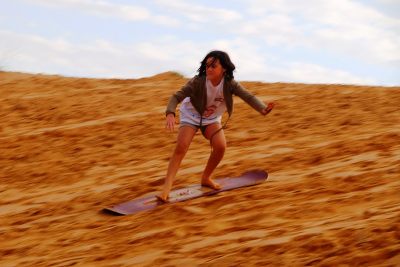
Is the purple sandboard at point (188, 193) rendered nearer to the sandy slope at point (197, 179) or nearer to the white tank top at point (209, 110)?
the sandy slope at point (197, 179)

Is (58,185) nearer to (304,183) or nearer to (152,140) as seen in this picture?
(152,140)

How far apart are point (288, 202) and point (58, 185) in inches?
121

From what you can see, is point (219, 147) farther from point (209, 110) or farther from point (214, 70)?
point (214, 70)

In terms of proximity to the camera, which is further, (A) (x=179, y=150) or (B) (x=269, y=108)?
(A) (x=179, y=150)

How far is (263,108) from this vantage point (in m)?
7.39

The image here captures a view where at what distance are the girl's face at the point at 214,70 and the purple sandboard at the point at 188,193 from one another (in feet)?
3.60

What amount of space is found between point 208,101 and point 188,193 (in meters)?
0.93

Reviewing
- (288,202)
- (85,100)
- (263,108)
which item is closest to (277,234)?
(288,202)

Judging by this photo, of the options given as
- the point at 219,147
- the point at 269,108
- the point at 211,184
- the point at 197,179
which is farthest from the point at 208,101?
the point at 197,179

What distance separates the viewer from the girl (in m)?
7.36

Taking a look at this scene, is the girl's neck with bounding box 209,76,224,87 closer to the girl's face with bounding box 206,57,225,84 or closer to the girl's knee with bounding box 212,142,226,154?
the girl's face with bounding box 206,57,225,84

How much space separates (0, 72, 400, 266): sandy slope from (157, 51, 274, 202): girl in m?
0.51

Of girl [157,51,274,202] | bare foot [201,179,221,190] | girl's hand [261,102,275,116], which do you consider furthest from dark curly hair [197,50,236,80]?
bare foot [201,179,221,190]

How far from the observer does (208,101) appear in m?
7.43
